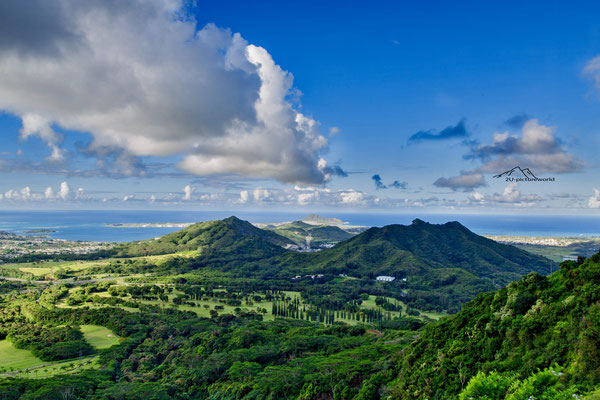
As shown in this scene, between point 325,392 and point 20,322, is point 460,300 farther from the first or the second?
point 20,322

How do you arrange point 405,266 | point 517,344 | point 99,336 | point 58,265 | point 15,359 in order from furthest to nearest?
point 58,265, point 405,266, point 99,336, point 15,359, point 517,344

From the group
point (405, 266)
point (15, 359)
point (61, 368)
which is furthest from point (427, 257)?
point (15, 359)

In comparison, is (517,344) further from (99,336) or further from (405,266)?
(405,266)

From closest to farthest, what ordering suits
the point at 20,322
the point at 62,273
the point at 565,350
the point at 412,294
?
the point at 565,350
the point at 20,322
the point at 412,294
the point at 62,273

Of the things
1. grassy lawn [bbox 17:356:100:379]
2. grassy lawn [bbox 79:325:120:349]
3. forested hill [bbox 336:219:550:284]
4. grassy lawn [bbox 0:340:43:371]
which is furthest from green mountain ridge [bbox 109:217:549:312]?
grassy lawn [bbox 0:340:43:371]

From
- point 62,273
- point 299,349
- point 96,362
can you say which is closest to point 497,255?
point 299,349

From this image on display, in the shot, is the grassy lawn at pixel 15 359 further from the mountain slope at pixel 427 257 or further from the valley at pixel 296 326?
the mountain slope at pixel 427 257
